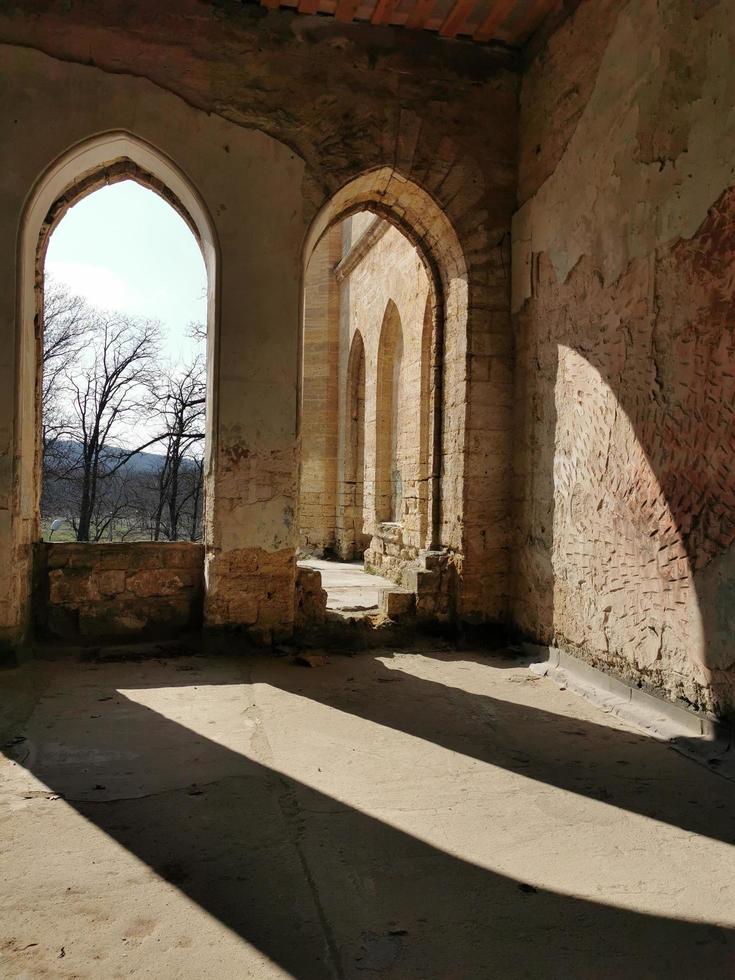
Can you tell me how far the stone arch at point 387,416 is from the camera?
11.2 meters

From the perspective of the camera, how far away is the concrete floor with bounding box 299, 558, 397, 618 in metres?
6.54

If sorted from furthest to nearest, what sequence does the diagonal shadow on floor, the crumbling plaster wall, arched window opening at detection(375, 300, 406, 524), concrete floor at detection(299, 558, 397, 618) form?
arched window opening at detection(375, 300, 406, 524), concrete floor at detection(299, 558, 397, 618), the crumbling plaster wall, the diagonal shadow on floor

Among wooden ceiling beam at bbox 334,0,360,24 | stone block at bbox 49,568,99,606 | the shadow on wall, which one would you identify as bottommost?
stone block at bbox 49,568,99,606

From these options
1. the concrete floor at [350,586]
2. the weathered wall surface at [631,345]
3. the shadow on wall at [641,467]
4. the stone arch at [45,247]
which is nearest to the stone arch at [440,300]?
the weathered wall surface at [631,345]

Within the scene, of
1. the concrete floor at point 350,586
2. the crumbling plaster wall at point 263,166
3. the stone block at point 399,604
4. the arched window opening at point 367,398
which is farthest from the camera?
the arched window opening at point 367,398

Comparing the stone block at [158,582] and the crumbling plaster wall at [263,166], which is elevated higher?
the crumbling plaster wall at [263,166]

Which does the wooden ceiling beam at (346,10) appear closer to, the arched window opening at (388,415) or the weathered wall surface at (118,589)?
the weathered wall surface at (118,589)

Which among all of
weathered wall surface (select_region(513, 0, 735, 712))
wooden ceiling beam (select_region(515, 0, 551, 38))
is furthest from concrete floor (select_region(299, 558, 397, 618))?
wooden ceiling beam (select_region(515, 0, 551, 38))

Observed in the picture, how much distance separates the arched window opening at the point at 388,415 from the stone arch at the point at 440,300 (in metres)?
4.37

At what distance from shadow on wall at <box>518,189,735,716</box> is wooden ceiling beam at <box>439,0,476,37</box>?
6.62 ft

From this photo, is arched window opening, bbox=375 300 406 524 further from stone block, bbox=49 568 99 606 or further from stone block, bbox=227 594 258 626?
stone block, bbox=49 568 99 606

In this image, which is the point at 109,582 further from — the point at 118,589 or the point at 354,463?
the point at 354,463

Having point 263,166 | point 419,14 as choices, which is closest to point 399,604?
point 263,166

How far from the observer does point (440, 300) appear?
6.59 meters
